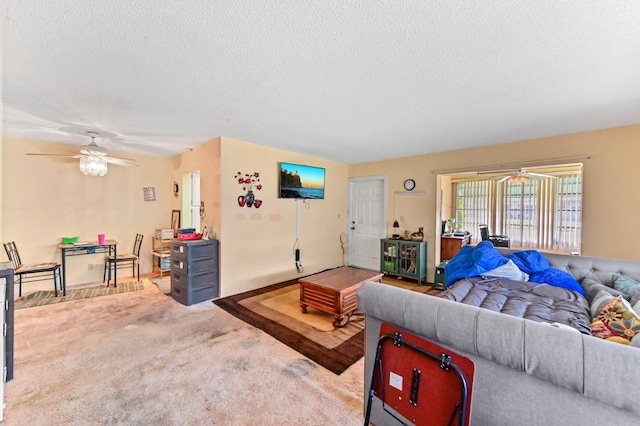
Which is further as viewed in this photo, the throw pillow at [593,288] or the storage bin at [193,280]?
the storage bin at [193,280]

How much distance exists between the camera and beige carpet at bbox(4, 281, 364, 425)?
164 centimetres

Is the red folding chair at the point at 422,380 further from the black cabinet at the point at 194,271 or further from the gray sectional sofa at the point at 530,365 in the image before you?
the black cabinet at the point at 194,271

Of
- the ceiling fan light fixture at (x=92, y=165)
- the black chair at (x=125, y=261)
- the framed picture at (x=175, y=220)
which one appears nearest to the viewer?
the ceiling fan light fixture at (x=92, y=165)

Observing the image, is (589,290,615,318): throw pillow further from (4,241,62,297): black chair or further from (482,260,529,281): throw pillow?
(4,241,62,297): black chair

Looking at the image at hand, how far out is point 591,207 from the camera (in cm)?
324

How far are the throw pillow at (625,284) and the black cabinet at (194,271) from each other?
14.4 feet

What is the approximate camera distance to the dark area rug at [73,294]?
3.41 meters

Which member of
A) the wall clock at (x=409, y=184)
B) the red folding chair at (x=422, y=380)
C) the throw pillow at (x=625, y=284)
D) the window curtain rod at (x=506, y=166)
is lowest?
the red folding chair at (x=422, y=380)

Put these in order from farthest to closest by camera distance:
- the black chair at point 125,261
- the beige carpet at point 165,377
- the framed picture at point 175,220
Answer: the framed picture at point 175,220, the black chair at point 125,261, the beige carpet at point 165,377

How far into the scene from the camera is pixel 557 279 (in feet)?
8.16

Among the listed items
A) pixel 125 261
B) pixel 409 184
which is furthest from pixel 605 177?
pixel 125 261

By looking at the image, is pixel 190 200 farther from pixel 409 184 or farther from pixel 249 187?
pixel 409 184

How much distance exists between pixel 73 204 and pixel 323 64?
4.91m

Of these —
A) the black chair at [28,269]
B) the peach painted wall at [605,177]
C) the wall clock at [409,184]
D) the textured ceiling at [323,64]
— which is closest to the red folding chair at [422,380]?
the textured ceiling at [323,64]
